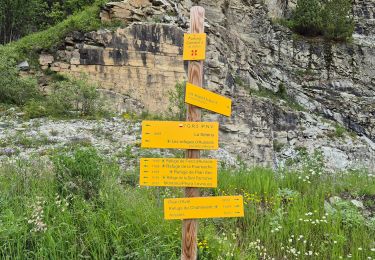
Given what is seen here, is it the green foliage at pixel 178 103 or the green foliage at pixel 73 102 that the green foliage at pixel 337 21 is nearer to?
the green foliage at pixel 178 103

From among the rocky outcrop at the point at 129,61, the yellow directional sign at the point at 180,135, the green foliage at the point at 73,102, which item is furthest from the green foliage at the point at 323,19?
the yellow directional sign at the point at 180,135

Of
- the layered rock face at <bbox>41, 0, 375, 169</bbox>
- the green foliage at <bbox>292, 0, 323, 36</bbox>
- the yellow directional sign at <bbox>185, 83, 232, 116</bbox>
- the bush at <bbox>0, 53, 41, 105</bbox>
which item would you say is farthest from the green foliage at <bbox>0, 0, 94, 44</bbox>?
the yellow directional sign at <bbox>185, 83, 232, 116</bbox>

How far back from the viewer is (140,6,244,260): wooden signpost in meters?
2.97

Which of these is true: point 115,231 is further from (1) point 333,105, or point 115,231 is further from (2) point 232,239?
(1) point 333,105

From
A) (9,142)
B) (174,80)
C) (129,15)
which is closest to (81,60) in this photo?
(129,15)

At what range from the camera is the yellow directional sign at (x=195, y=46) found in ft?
10.4

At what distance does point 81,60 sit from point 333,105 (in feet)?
53.5

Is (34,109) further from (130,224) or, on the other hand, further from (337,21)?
(337,21)

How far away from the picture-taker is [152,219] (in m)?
3.59

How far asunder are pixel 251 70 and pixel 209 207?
1934 cm

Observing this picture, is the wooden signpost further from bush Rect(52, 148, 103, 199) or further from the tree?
the tree

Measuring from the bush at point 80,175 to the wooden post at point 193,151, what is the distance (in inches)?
54.9

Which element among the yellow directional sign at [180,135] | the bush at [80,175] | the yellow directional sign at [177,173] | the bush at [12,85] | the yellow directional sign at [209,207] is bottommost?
the bush at [12,85]

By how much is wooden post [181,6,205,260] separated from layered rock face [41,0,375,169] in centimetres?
906
